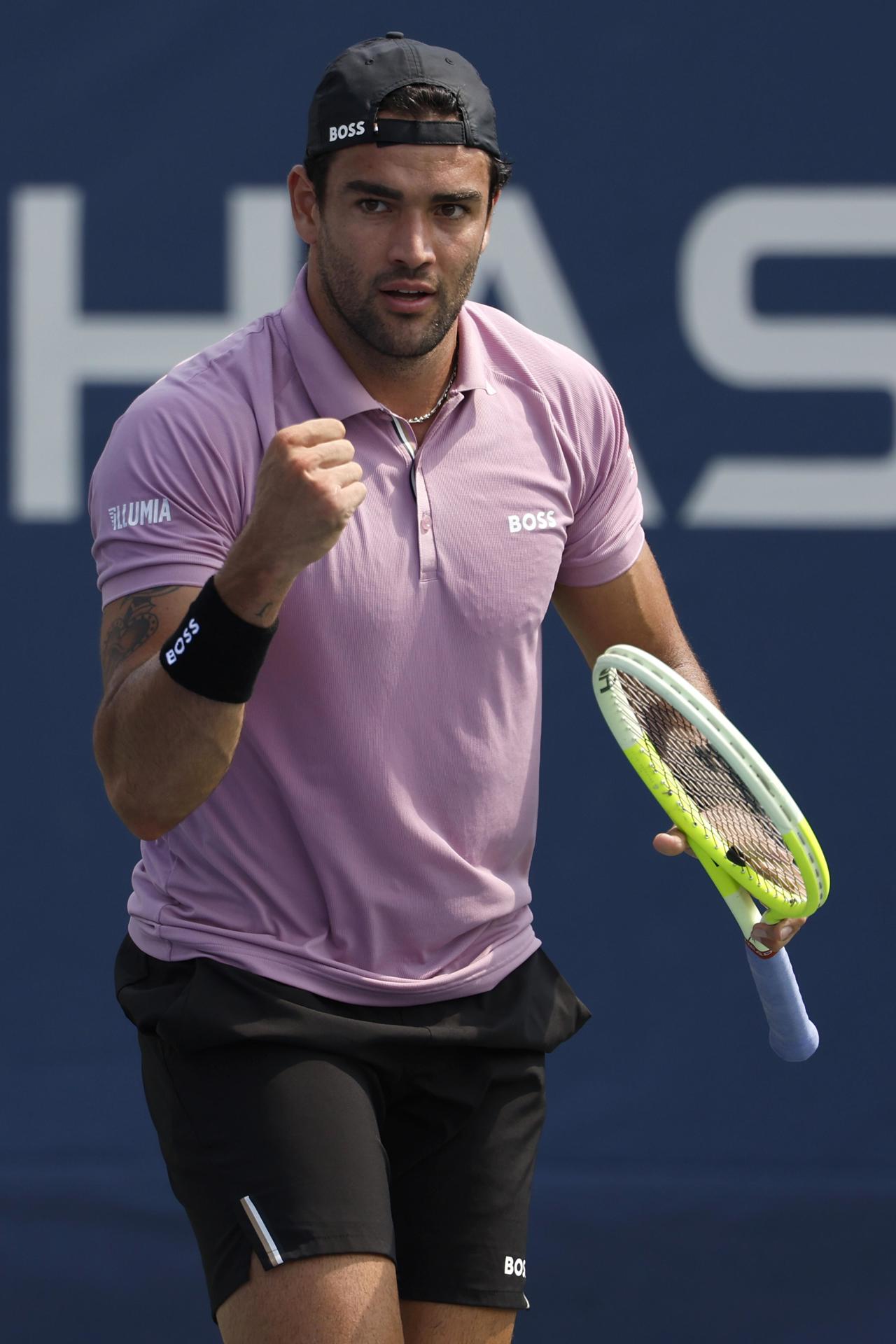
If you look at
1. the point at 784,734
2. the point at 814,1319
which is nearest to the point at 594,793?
the point at 784,734

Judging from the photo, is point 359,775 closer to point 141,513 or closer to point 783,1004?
point 141,513

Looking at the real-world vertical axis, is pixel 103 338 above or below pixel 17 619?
above

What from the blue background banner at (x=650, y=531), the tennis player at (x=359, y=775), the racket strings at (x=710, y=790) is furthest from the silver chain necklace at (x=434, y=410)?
the blue background banner at (x=650, y=531)

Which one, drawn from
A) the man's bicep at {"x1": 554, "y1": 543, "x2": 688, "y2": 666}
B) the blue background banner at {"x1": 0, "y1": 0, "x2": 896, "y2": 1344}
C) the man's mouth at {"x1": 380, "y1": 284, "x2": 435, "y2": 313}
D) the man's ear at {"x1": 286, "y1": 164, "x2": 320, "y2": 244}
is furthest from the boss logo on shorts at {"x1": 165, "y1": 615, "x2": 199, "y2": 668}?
the blue background banner at {"x1": 0, "y1": 0, "x2": 896, "y2": 1344}

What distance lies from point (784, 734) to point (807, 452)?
0.55 m

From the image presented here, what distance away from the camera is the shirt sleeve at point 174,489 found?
2.16m

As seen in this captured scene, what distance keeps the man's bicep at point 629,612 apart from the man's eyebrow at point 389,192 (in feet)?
1.90

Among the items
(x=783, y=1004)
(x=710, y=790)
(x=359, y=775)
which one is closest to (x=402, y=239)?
(x=359, y=775)

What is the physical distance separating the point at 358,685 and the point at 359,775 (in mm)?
105

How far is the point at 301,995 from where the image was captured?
224 centimetres

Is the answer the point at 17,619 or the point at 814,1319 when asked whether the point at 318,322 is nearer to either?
the point at 17,619

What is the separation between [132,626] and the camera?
7.08 ft

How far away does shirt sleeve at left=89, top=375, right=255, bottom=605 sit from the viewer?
7.09ft

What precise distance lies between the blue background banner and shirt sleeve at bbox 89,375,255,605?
159 centimetres
